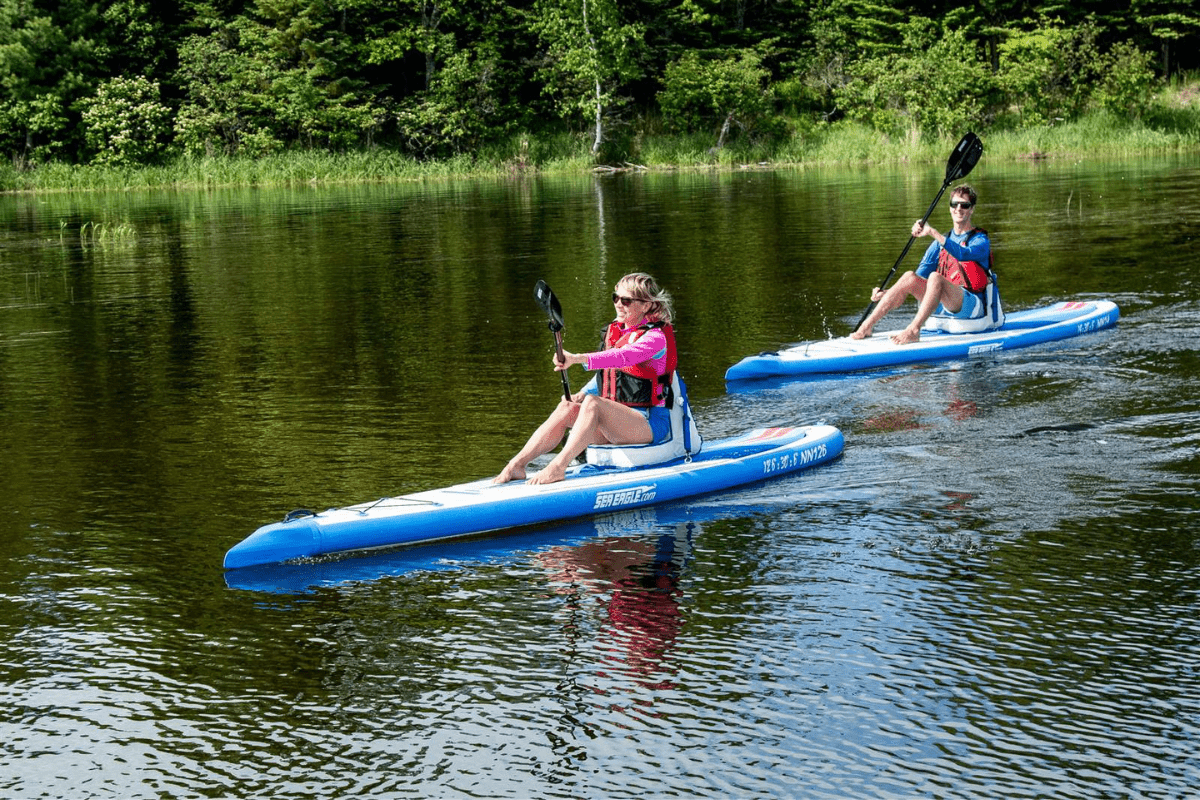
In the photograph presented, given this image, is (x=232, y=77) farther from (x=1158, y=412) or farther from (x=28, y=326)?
(x=1158, y=412)

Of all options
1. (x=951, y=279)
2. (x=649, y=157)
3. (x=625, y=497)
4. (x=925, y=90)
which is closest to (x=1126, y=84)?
Answer: (x=925, y=90)

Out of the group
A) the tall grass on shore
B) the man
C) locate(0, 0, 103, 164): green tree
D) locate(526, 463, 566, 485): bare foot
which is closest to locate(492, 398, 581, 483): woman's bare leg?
locate(526, 463, 566, 485): bare foot

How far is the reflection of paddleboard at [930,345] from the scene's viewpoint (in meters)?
11.4

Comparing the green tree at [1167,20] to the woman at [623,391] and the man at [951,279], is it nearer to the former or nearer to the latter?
the man at [951,279]

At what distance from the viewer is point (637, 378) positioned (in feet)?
26.3

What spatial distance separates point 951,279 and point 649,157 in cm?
3238

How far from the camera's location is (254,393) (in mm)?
11453

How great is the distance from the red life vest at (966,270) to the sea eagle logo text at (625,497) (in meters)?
5.33

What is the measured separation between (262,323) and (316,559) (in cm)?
860

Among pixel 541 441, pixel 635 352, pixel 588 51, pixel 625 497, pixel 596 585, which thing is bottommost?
pixel 596 585

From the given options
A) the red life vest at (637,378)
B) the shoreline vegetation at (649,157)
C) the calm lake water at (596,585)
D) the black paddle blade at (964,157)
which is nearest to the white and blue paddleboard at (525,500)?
the calm lake water at (596,585)

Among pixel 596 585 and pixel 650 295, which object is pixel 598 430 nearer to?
pixel 650 295

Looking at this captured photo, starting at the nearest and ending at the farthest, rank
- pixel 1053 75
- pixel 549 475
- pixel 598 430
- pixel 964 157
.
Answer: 1. pixel 549 475
2. pixel 598 430
3. pixel 964 157
4. pixel 1053 75

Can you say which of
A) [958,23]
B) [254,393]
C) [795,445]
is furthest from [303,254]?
[958,23]
